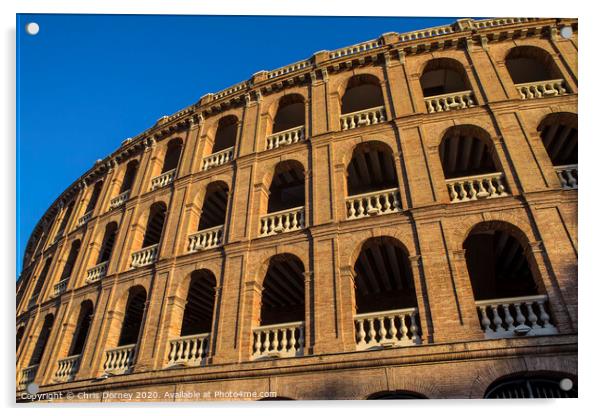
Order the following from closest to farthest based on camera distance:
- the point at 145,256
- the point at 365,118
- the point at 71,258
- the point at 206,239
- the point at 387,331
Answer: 1. the point at 387,331
2. the point at 206,239
3. the point at 365,118
4. the point at 145,256
5. the point at 71,258

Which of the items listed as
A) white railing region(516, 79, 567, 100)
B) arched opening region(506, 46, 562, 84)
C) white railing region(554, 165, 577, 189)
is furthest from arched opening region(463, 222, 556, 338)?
arched opening region(506, 46, 562, 84)

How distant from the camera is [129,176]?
17.4m

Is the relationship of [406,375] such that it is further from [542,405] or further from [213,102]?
[213,102]

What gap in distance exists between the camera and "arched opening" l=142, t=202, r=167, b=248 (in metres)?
14.1

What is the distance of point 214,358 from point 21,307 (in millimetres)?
12512

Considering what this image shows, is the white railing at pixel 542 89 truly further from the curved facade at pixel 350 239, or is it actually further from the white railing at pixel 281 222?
the white railing at pixel 281 222

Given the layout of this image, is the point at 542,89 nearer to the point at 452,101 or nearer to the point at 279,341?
the point at 452,101

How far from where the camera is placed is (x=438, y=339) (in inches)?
294

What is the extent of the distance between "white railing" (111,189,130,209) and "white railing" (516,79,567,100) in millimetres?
13788

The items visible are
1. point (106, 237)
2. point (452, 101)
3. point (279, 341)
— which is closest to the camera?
point (279, 341)

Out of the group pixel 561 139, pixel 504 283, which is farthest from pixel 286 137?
pixel 504 283

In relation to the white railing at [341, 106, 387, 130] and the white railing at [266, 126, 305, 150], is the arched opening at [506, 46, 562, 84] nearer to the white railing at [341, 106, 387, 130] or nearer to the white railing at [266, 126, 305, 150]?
the white railing at [341, 106, 387, 130]

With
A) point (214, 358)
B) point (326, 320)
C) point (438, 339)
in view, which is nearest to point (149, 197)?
point (214, 358)

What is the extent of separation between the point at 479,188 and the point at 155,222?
36.8ft
